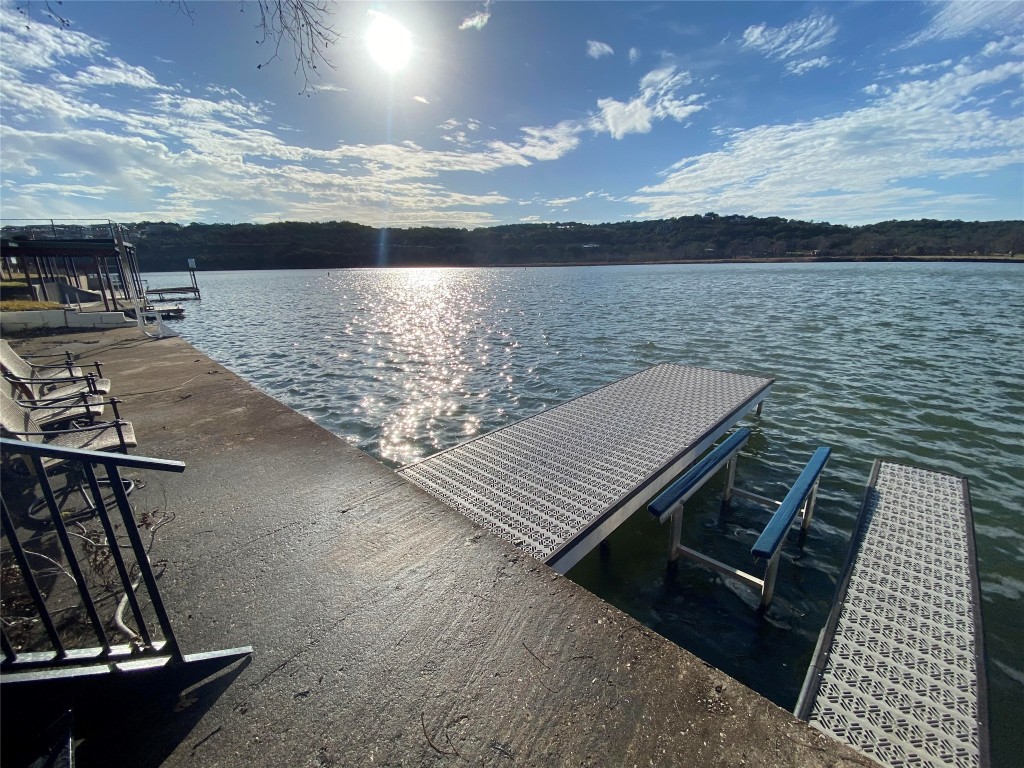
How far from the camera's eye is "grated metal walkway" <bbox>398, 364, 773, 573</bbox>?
394 cm

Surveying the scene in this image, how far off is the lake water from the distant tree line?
11265 cm

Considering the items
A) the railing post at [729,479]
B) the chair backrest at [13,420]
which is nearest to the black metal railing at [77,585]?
the chair backrest at [13,420]

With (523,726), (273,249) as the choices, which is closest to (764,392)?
(523,726)

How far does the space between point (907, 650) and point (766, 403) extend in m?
7.08

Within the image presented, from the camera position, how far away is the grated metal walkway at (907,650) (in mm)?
2613

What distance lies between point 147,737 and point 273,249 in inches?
6101

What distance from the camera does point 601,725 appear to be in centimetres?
182

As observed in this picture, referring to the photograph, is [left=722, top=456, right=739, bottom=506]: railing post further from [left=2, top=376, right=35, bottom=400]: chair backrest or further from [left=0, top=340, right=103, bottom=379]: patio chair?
[left=0, top=340, right=103, bottom=379]: patio chair

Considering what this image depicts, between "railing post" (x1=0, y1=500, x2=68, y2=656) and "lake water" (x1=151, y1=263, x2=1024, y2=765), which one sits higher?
"railing post" (x1=0, y1=500, x2=68, y2=656)

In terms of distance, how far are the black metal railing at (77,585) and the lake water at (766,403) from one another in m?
3.56

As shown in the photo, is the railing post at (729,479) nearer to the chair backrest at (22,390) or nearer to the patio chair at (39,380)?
the patio chair at (39,380)

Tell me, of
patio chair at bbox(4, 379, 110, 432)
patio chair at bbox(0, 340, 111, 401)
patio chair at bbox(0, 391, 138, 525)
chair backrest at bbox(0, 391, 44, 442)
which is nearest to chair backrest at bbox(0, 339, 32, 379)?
patio chair at bbox(0, 340, 111, 401)

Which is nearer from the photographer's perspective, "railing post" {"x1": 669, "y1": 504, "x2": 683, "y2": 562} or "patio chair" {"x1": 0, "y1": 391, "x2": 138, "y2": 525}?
"patio chair" {"x1": 0, "y1": 391, "x2": 138, "y2": 525}

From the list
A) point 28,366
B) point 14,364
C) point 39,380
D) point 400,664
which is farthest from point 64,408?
point 400,664
